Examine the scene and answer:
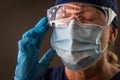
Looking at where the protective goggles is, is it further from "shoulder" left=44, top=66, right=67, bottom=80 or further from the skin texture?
"shoulder" left=44, top=66, right=67, bottom=80

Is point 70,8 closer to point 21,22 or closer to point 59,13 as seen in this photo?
point 59,13

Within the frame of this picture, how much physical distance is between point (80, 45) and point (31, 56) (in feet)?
0.83

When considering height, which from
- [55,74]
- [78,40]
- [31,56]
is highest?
[78,40]

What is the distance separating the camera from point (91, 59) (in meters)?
1.17

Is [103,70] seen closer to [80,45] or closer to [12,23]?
[80,45]

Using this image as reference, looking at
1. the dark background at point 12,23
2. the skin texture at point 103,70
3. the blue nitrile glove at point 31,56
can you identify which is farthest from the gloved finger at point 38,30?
the dark background at point 12,23

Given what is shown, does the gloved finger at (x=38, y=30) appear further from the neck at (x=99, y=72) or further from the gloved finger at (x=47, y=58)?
the neck at (x=99, y=72)

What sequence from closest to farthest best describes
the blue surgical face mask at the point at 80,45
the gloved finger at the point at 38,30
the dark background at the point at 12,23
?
the blue surgical face mask at the point at 80,45, the gloved finger at the point at 38,30, the dark background at the point at 12,23

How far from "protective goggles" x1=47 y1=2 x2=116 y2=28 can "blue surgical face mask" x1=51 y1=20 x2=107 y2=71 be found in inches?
1.0

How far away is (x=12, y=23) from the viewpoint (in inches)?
80.7

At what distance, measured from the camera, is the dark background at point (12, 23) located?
2.04m

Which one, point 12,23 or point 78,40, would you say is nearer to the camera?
point 78,40

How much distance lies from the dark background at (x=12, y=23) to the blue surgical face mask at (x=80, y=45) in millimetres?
913

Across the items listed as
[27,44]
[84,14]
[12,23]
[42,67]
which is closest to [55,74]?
[42,67]
